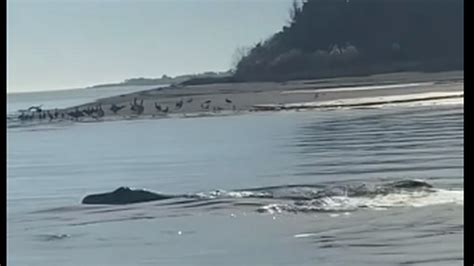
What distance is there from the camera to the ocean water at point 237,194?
1455 millimetres

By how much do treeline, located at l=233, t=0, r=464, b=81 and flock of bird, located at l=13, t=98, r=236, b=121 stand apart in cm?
10

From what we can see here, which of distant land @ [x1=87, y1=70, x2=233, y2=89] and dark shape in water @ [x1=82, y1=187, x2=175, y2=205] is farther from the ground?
distant land @ [x1=87, y1=70, x2=233, y2=89]

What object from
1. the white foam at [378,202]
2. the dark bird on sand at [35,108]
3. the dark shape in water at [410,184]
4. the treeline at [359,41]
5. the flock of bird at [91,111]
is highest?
the treeline at [359,41]

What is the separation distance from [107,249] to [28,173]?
177 mm

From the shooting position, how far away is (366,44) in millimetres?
1515

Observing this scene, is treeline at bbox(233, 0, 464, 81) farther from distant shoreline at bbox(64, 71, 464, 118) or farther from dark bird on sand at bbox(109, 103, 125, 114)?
dark bird on sand at bbox(109, 103, 125, 114)

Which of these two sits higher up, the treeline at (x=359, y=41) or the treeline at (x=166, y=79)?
the treeline at (x=359, y=41)

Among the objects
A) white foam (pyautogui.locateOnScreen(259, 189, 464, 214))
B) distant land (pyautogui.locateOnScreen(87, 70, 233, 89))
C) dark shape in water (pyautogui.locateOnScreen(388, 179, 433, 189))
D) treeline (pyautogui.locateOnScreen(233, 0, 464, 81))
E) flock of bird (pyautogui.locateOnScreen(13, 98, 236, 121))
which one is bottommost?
white foam (pyautogui.locateOnScreen(259, 189, 464, 214))

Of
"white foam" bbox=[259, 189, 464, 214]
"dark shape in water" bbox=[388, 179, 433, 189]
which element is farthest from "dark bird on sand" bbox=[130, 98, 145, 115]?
"dark shape in water" bbox=[388, 179, 433, 189]

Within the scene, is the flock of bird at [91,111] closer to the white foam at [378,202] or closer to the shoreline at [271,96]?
the shoreline at [271,96]

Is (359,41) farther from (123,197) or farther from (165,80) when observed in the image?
(123,197)

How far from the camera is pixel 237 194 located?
148 centimetres

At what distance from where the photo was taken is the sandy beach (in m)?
1.50

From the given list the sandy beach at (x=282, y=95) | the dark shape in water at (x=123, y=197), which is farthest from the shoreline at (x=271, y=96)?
the dark shape in water at (x=123, y=197)
